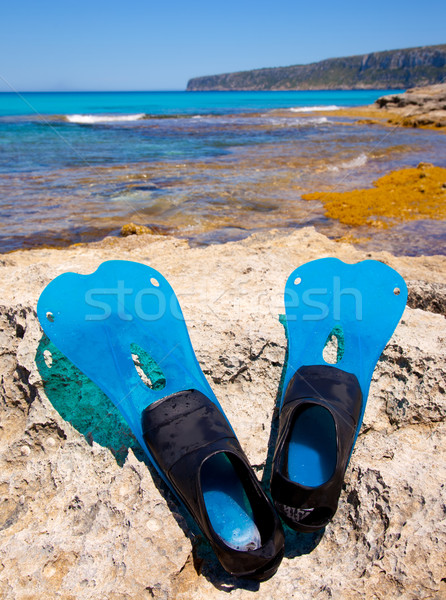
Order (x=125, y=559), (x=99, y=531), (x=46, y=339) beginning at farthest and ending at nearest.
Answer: (x=46, y=339), (x=99, y=531), (x=125, y=559)

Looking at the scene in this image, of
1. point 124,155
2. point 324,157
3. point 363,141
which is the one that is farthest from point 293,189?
point 363,141

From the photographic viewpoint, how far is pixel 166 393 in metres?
1.77

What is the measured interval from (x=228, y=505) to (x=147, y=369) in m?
0.77

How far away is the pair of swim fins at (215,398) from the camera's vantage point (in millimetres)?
1315

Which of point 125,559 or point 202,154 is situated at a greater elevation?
point 202,154

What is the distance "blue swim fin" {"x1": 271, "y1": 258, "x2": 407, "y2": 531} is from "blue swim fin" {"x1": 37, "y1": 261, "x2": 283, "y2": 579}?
A: 0.16 metres

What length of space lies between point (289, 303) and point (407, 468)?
1078 mm

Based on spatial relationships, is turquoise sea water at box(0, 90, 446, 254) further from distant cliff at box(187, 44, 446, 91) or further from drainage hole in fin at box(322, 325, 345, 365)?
Result: distant cliff at box(187, 44, 446, 91)

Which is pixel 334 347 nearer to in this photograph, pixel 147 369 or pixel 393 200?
pixel 147 369

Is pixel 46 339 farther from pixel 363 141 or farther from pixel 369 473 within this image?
pixel 363 141

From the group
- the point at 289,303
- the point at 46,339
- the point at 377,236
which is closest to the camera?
the point at 46,339

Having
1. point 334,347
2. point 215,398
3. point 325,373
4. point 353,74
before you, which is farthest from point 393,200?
point 353,74

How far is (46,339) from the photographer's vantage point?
2.02 m

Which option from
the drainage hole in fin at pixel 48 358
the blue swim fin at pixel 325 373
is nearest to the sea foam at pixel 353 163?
the blue swim fin at pixel 325 373
